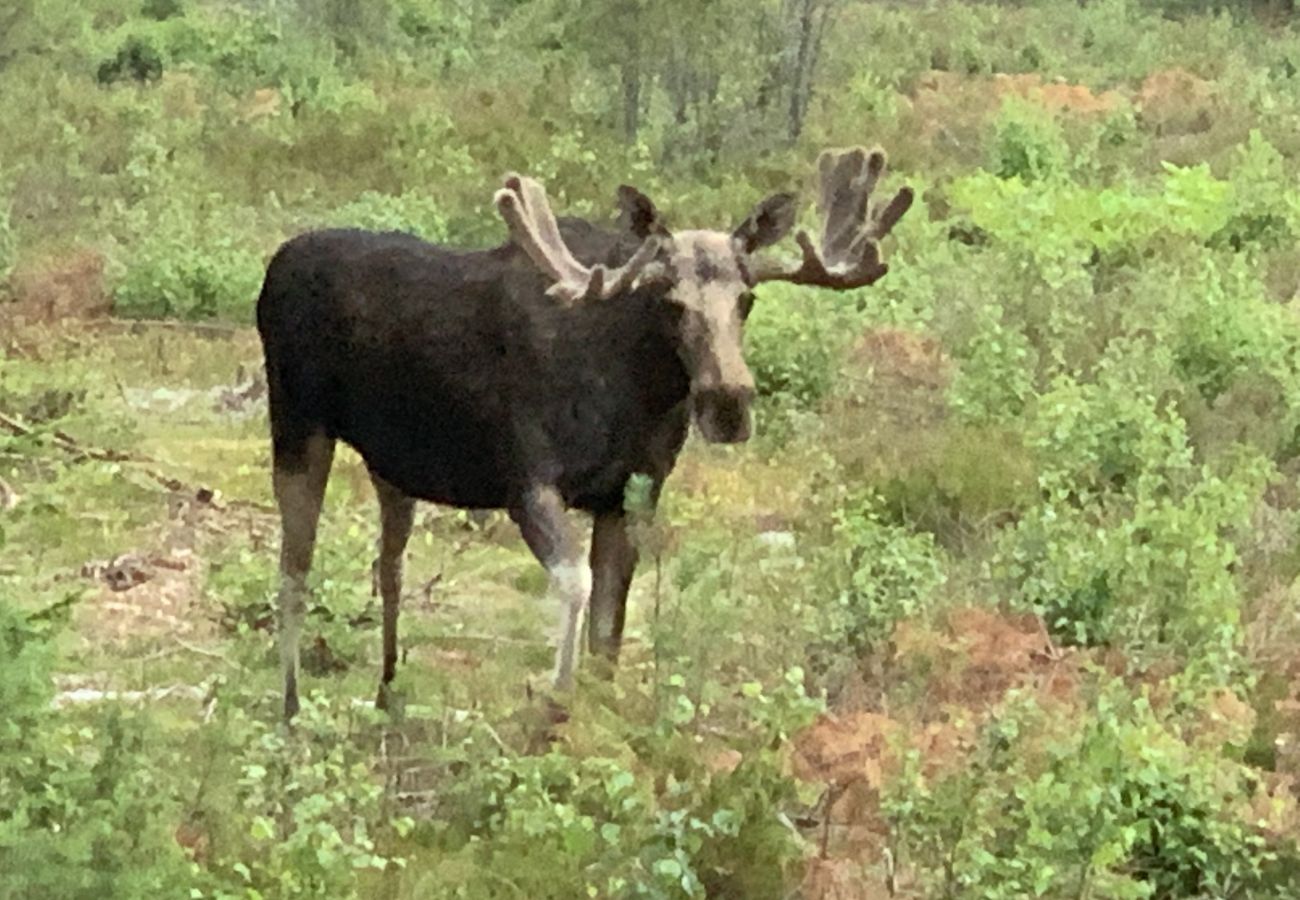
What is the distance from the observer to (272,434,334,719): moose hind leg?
765 centimetres

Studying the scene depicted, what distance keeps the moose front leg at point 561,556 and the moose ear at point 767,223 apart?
39.0 inches

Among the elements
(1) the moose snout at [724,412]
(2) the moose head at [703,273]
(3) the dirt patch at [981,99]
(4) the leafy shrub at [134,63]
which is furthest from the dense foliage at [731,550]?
(4) the leafy shrub at [134,63]

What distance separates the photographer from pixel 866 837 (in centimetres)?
580

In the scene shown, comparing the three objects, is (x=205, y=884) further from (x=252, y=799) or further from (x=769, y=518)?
(x=769, y=518)

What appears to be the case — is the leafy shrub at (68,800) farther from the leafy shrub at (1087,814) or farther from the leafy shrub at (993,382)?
the leafy shrub at (993,382)

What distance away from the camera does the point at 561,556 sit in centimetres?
661

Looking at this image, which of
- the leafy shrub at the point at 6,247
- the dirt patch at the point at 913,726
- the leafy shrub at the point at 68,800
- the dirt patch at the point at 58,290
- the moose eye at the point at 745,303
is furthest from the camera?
the leafy shrub at the point at 6,247

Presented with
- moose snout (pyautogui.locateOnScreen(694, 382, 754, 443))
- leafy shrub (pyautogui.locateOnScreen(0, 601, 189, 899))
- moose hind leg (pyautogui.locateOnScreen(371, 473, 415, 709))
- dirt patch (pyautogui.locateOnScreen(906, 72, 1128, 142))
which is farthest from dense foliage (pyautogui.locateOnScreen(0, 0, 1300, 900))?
dirt patch (pyautogui.locateOnScreen(906, 72, 1128, 142))

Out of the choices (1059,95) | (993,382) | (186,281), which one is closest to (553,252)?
(993,382)

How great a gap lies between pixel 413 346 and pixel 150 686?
5.67ft

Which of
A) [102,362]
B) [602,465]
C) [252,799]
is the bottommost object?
[102,362]

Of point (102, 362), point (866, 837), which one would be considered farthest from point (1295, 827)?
point (102, 362)

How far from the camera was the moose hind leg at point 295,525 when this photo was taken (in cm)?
765

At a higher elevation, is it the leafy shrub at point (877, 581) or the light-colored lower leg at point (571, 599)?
the light-colored lower leg at point (571, 599)
